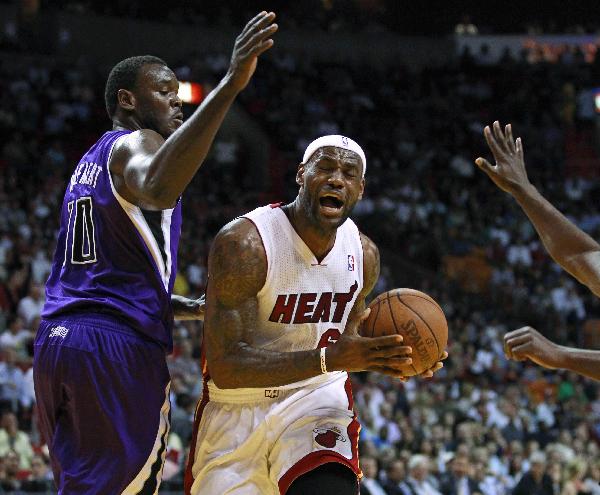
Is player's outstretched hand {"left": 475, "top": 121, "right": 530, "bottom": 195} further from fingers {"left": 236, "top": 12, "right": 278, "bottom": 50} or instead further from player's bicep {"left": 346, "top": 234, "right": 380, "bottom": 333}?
fingers {"left": 236, "top": 12, "right": 278, "bottom": 50}

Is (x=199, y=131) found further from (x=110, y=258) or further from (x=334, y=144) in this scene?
(x=334, y=144)

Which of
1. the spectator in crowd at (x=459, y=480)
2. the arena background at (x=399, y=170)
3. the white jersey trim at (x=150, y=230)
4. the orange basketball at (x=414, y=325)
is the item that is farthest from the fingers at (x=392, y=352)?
the spectator in crowd at (x=459, y=480)

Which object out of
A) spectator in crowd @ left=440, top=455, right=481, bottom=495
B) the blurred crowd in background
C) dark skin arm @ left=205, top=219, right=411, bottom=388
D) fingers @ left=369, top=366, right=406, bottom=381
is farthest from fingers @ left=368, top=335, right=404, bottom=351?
the blurred crowd in background

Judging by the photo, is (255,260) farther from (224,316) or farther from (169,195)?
(169,195)

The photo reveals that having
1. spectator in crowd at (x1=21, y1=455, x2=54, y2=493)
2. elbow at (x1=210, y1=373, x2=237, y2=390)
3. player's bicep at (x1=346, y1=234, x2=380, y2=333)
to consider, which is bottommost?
spectator in crowd at (x1=21, y1=455, x2=54, y2=493)

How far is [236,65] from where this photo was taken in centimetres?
365

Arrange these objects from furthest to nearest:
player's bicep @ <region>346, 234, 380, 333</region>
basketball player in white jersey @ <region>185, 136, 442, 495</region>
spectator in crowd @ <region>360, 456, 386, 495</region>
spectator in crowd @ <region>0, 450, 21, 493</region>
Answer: spectator in crowd @ <region>360, 456, 386, 495</region> < spectator in crowd @ <region>0, 450, 21, 493</region> < player's bicep @ <region>346, 234, 380, 333</region> < basketball player in white jersey @ <region>185, 136, 442, 495</region>

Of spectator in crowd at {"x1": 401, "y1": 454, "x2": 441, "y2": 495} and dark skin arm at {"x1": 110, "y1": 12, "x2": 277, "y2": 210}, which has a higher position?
dark skin arm at {"x1": 110, "y1": 12, "x2": 277, "y2": 210}

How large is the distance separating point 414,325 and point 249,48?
1.38 m

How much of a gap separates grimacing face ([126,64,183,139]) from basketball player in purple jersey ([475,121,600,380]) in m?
1.31

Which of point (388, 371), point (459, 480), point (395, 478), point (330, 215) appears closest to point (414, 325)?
point (388, 371)

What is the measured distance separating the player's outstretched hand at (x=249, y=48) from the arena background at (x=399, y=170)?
6.21m

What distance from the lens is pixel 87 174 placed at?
14.2ft

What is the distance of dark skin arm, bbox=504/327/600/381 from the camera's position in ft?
13.1
